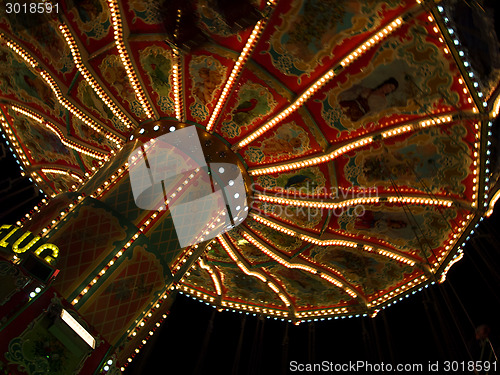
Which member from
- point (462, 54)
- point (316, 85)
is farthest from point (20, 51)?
point (462, 54)

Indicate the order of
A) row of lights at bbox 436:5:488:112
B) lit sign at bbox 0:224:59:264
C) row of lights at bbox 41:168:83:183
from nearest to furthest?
1. lit sign at bbox 0:224:59:264
2. row of lights at bbox 436:5:488:112
3. row of lights at bbox 41:168:83:183

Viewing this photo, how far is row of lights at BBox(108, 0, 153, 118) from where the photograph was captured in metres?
7.73

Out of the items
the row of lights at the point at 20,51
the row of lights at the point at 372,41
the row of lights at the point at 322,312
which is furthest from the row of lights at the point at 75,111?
the row of lights at the point at 322,312

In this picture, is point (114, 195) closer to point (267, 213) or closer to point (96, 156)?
point (96, 156)

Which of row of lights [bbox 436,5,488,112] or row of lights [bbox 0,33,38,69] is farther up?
row of lights [bbox 0,33,38,69]

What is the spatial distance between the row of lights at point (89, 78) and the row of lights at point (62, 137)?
153cm

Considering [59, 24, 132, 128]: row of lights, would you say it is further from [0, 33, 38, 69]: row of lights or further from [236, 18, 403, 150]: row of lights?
[236, 18, 403, 150]: row of lights

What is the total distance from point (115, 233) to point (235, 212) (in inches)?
119

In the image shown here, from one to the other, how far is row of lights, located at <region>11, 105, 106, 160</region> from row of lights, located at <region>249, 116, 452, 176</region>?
3946mm

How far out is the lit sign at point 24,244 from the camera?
6.19 meters

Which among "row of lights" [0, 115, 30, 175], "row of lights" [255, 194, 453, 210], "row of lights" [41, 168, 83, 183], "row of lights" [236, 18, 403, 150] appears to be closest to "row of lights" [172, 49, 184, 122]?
"row of lights" [236, 18, 403, 150]

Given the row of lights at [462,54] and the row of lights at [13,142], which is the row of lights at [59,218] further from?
the row of lights at [462,54]

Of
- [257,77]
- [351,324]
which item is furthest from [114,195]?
[351,324]

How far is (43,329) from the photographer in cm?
605
